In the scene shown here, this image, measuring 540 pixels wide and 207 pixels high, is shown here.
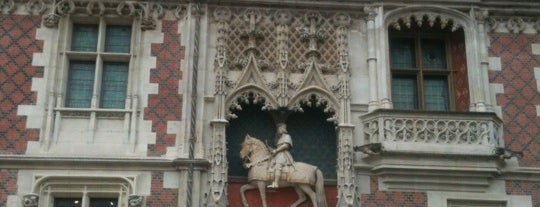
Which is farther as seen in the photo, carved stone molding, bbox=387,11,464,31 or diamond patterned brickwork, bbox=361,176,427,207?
carved stone molding, bbox=387,11,464,31

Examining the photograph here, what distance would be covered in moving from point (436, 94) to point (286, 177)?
3645mm

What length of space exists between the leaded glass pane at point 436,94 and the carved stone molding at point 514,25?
4.58 ft

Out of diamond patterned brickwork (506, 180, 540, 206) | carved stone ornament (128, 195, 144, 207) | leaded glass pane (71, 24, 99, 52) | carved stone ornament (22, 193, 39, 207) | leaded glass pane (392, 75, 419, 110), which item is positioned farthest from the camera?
leaded glass pane (392, 75, 419, 110)

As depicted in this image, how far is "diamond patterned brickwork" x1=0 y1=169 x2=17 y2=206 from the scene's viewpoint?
13.6m

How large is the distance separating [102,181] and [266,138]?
3.04 m

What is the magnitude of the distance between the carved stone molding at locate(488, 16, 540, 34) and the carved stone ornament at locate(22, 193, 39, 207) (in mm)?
8906

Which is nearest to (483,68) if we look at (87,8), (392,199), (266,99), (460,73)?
(460,73)

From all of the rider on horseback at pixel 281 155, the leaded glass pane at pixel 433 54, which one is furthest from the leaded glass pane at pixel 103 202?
the leaded glass pane at pixel 433 54

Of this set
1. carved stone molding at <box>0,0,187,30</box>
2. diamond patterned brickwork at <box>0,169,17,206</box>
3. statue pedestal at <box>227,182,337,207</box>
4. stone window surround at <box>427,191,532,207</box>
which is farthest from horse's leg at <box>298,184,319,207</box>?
diamond patterned brickwork at <box>0,169,17,206</box>

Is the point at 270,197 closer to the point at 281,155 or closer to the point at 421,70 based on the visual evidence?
the point at 281,155

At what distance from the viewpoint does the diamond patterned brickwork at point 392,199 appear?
46.2ft

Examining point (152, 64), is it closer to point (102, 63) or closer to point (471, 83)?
point (102, 63)

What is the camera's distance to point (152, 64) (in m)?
14.8

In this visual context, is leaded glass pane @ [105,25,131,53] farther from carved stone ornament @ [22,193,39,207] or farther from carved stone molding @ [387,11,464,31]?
carved stone molding @ [387,11,464,31]
